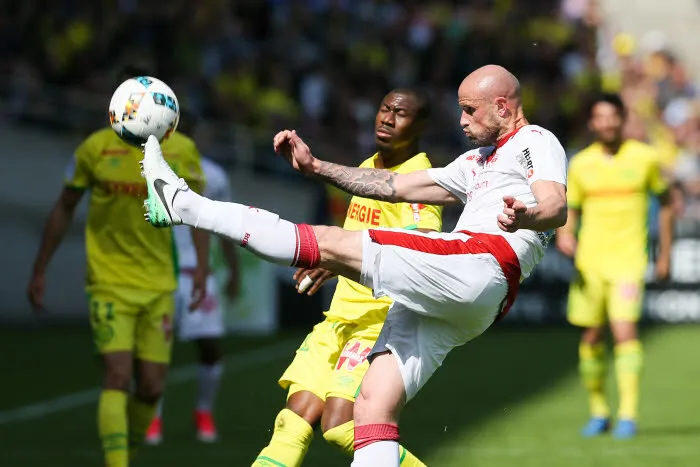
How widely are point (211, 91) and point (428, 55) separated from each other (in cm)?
478

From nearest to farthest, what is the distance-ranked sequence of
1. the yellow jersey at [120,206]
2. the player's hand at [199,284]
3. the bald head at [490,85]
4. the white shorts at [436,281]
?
the white shorts at [436,281] → the bald head at [490,85] → the yellow jersey at [120,206] → the player's hand at [199,284]

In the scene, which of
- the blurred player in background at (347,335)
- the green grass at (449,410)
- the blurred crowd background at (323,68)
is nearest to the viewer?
the blurred player in background at (347,335)

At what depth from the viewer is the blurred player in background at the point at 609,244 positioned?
1109 cm

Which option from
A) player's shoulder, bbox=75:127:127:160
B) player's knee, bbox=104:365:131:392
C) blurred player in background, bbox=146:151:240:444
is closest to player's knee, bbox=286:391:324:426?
player's knee, bbox=104:365:131:392

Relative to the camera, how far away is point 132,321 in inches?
328

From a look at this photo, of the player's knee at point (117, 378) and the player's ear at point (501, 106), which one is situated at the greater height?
the player's ear at point (501, 106)

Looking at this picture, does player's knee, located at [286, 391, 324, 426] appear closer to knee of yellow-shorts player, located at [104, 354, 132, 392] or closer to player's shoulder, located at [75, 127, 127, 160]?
knee of yellow-shorts player, located at [104, 354, 132, 392]

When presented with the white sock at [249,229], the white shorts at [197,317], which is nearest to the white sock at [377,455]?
the white sock at [249,229]

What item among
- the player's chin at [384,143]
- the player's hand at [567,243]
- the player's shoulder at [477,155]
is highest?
the player's shoulder at [477,155]

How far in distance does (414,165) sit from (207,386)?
13.4ft

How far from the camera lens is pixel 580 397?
43.3 feet

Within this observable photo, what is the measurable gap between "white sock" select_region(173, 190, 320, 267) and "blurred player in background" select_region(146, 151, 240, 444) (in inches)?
199

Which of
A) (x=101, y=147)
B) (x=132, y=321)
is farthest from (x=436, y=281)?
(x=101, y=147)

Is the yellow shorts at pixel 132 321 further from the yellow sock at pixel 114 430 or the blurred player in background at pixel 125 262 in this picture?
the yellow sock at pixel 114 430
